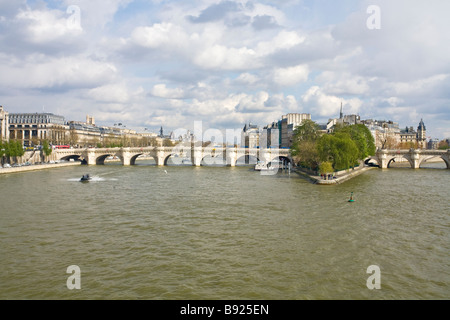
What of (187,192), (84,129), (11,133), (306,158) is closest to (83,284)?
(187,192)

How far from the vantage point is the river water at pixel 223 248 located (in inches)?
493

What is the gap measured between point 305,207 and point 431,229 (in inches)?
357

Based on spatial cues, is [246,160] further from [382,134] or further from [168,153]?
[382,134]

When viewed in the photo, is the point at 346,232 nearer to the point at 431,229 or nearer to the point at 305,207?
the point at 431,229

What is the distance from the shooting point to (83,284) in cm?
1264

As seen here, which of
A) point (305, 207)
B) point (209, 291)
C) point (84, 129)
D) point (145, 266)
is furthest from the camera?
point (84, 129)

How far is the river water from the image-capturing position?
1252cm

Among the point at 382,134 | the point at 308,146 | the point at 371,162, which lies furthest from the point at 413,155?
the point at 382,134

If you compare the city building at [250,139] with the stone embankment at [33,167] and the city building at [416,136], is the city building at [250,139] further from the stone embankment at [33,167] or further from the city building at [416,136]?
the stone embankment at [33,167]

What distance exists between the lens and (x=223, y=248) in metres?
16.9

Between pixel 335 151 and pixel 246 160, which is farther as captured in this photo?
pixel 246 160

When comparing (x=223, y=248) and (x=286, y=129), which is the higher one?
(x=286, y=129)

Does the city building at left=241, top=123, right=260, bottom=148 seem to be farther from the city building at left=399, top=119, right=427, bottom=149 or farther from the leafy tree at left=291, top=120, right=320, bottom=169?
the leafy tree at left=291, top=120, right=320, bottom=169
